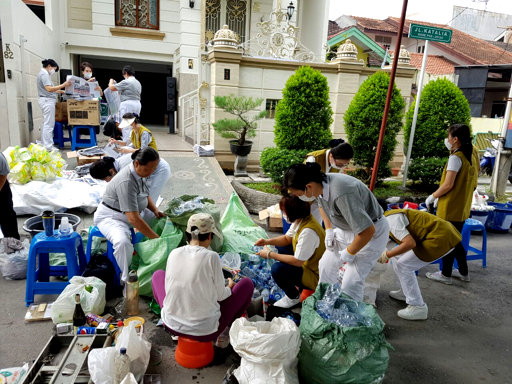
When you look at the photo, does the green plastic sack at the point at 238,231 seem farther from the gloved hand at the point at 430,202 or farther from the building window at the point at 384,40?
the building window at the point at 384,40

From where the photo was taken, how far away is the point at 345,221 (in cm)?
333

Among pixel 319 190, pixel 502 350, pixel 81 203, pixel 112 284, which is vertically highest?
pixel 319 190

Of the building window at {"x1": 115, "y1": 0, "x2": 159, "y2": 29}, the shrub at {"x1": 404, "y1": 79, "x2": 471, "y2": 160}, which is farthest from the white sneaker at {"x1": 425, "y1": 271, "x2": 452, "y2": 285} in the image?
the building window at {"x1": 115, "y1": 0, "x2": 159, "y2": 29}

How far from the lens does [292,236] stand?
12.6ft

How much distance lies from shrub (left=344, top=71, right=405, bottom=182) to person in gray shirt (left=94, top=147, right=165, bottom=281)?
208 inches

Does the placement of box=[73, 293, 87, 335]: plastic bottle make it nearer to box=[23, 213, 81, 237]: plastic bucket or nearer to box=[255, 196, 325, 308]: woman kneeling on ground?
box=[23, 213, 81, 237]: plastic bucket

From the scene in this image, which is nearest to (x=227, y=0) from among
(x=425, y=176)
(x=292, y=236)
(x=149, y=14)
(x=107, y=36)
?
(x=149, y=14)

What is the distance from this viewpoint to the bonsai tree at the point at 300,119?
24.4ft

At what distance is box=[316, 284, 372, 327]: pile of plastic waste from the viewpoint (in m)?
2.70

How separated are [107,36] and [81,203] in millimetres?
10177

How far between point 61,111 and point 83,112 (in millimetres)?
815

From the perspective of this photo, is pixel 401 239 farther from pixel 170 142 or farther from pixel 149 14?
pixel 149 14

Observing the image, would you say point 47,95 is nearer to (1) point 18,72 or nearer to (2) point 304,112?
(1) point 18,72

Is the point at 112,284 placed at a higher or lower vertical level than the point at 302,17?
lower
